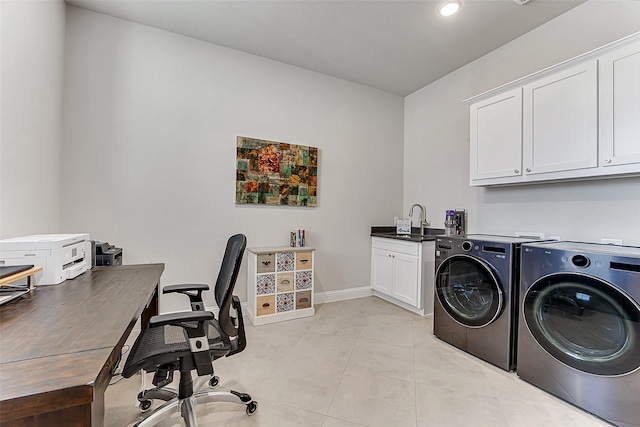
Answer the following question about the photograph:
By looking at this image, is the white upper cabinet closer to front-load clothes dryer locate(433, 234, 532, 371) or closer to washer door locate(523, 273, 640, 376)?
front-load clothes dryer locate(433, 234, 532, 371)

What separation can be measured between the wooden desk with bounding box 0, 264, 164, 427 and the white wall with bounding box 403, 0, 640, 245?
3103 mm

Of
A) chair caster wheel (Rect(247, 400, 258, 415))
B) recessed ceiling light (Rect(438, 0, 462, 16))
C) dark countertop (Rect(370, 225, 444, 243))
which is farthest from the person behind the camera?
dark countertop (Rect(370, 225, 444, 243))

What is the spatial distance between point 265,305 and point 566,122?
305cm

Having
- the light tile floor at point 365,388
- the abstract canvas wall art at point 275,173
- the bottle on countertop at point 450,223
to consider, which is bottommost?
the light tile floor at point 365,388

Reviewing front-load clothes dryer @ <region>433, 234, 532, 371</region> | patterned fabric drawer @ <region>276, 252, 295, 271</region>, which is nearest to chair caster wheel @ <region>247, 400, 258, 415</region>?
patterned fabric drawer @ <region>276, 252, 295, 271</region>

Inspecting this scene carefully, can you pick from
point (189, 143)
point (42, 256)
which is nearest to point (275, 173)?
point (189, 143)

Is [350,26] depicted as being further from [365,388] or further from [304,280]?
[365,388]

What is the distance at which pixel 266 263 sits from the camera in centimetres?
293

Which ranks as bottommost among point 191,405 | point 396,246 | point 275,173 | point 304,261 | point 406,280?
point 191,405

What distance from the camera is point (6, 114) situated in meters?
1.66

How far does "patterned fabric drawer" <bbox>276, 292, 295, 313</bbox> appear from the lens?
2.99 m

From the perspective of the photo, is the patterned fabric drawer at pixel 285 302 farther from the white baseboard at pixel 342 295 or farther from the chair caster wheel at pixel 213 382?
the chair caster wheel at pixel 213 382

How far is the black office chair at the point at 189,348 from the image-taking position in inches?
47.6

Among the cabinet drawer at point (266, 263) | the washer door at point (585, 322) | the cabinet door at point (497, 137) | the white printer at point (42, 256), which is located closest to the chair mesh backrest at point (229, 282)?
the white printer at point (42, 256)
